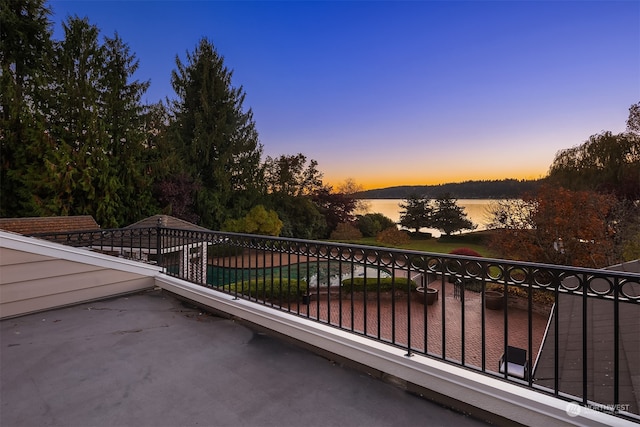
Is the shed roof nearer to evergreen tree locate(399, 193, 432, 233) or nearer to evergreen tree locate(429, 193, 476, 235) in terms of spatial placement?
evergreen tree locate(399, 193, 432, 233)

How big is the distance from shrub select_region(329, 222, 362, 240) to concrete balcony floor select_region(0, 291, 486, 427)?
21.9 meters

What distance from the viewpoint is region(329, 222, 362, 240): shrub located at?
80.6 feet

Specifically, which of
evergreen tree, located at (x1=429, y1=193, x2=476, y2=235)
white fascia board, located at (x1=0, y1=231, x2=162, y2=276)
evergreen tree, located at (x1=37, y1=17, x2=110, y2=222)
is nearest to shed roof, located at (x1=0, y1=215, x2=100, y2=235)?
evergreen tree, located at (x1=37, y1=17, x2=110, y2=222)

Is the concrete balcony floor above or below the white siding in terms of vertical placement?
below

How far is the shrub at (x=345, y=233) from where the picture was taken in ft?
80.6

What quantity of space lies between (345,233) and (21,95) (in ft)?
65.1

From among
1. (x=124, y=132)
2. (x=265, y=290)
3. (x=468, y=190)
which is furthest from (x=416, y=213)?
(x=265, y=290)

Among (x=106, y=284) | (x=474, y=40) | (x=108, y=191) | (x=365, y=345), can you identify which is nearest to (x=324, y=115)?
(x=474, y=40)

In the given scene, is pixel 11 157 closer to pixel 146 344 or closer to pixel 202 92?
pixel 202 92

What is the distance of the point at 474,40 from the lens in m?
9.79

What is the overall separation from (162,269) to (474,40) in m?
11.0

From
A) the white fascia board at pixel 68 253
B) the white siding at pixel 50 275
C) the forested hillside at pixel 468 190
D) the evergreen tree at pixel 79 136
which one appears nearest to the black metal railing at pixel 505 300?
the white fascia board at pixel 68 253

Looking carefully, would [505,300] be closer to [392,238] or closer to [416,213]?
[392,238]

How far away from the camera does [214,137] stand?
20.1m
